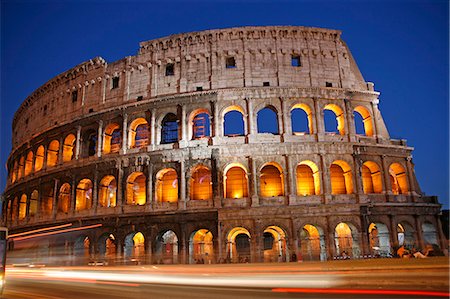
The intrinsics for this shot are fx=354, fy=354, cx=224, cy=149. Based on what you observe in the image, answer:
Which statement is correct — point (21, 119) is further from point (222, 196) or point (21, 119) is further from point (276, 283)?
point (276, 283)

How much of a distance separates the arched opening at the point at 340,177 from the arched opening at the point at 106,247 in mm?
14173

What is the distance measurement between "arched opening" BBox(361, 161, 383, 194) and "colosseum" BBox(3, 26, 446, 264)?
0.07 m

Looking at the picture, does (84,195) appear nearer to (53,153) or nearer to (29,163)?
(53,153)

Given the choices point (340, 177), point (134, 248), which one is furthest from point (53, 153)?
point (340, 177)

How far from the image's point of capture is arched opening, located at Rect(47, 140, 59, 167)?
28155 mm

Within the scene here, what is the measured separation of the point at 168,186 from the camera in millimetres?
23000

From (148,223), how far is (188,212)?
2653mm

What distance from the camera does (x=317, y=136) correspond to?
21469mm

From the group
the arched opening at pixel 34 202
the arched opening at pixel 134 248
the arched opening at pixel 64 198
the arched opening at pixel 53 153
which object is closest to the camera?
the arched opening at pixel 134 248

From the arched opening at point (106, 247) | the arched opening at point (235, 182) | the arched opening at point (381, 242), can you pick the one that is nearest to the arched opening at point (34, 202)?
the arched opening at point (106, 247)

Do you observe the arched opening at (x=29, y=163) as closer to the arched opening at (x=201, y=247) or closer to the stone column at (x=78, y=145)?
the stone column at (x=78, y=145)

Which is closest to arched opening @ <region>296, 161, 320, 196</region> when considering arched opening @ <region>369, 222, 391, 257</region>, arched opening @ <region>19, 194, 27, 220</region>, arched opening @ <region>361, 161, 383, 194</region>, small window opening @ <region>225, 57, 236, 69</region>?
arched opening @ <region>361, 161, 383, 194</region>

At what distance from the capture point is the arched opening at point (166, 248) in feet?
68.9

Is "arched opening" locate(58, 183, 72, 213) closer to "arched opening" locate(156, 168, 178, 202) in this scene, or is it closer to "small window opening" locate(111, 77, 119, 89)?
"small window opening" locate(111, 77, 119, 89)
